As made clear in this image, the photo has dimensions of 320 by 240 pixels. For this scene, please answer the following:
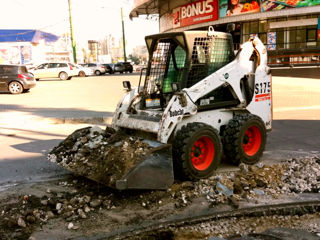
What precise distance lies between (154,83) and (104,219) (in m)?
3.09

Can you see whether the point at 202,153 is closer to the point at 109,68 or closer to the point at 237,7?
the point at 237,7

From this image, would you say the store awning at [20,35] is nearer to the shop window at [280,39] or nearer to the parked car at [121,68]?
the parked car at [121,68]

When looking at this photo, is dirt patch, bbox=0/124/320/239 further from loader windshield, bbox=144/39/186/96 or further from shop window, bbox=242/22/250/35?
shop window, bbox=242/22/250/35

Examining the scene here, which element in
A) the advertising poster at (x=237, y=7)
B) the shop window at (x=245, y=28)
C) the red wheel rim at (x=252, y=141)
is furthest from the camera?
the shop window at (x=245, y=28)

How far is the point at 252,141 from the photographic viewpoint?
21.3 feet

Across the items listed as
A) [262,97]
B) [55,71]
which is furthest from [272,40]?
[262,97]

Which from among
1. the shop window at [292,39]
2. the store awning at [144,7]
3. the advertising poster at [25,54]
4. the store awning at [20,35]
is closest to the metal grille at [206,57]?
the shop window at [292,39]

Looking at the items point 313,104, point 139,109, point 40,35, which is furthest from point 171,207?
point 40,35

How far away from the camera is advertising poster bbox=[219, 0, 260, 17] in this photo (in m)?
30.2

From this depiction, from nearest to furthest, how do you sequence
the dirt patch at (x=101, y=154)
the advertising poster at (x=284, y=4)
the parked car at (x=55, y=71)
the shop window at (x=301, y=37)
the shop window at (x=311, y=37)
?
the dirt patch at (x=101, y=154)
the advertising poster at (x=284, y=4)
the shop window at (x=311, y=37)
the shop window at (x=301, y=37)
the parked car at (x=55, y=71)

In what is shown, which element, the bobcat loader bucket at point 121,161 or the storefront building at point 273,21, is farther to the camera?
the storefront building at point 273,21

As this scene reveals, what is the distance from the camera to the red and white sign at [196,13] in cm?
3288

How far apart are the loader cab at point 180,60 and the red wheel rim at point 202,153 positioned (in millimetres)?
923

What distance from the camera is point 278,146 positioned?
25.4 feet
